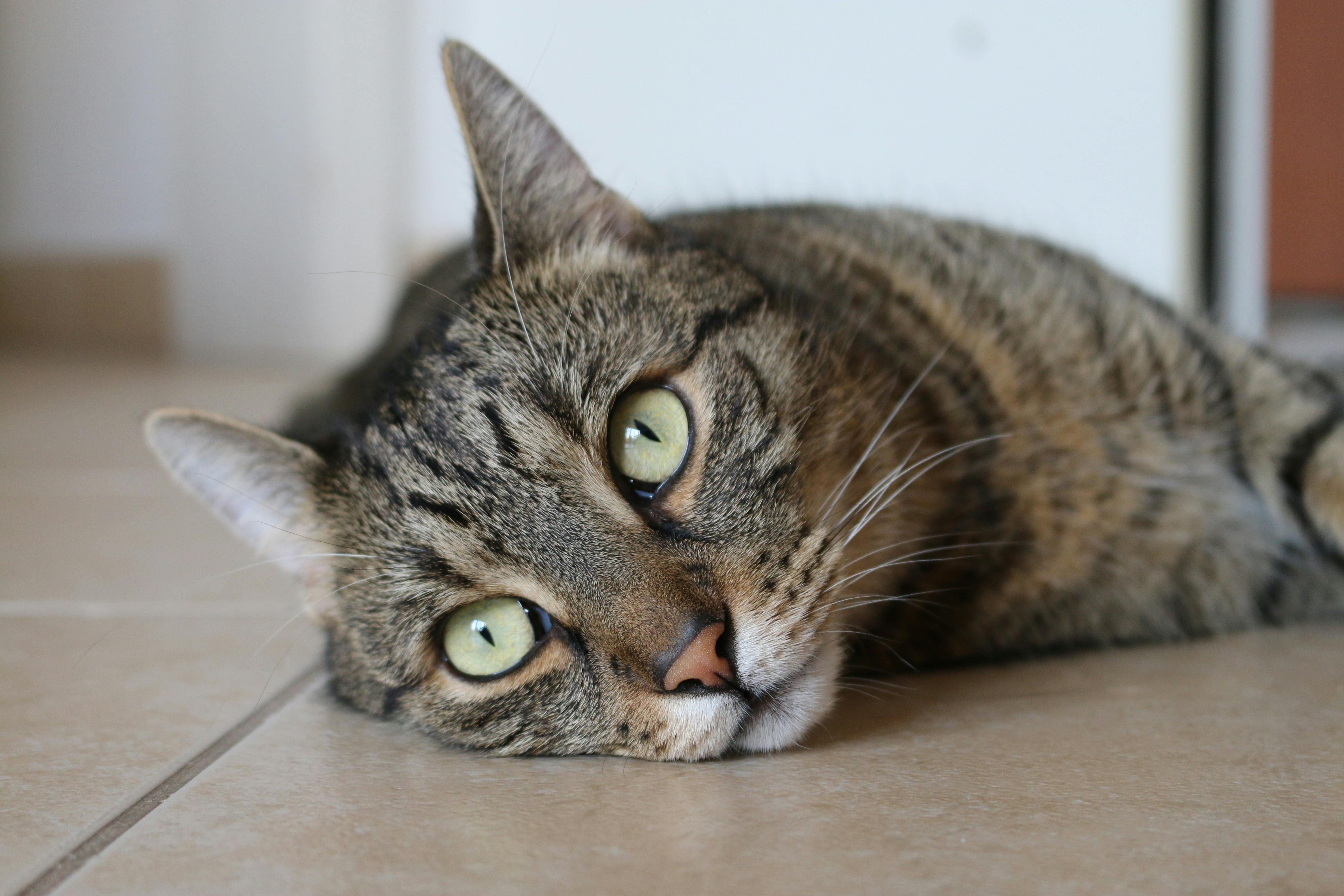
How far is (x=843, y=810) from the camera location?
0.82m

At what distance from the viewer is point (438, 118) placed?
5.15 meters

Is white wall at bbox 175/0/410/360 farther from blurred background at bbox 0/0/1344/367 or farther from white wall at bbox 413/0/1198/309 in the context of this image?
white wall at bbox 413/0/1198/309

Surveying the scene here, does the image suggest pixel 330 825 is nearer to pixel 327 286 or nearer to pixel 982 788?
pixel 982 788

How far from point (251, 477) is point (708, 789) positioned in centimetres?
65

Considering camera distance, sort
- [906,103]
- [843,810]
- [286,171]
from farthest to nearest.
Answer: [286,171] < [906,103] < [843,810]

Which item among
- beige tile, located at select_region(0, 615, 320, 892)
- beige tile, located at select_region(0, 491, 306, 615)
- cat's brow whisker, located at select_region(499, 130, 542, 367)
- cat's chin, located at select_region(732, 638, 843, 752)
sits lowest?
beige tile, located at select_region(0, 491, 306, 615)

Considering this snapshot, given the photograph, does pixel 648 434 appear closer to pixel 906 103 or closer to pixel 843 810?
pixel 843 810

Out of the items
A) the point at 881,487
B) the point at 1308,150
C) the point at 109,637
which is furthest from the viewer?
the point at 1308,150

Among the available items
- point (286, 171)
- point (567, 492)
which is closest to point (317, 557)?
point (567, 492)

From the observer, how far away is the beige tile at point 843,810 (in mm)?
723

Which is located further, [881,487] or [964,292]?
[964,292]

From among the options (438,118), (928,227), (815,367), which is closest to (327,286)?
(438,118)

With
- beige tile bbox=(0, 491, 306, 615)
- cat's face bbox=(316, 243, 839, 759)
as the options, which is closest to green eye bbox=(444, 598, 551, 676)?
cat's face bbox=(316, 243, 839, 759)

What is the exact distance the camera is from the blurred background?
3191 millimetres
